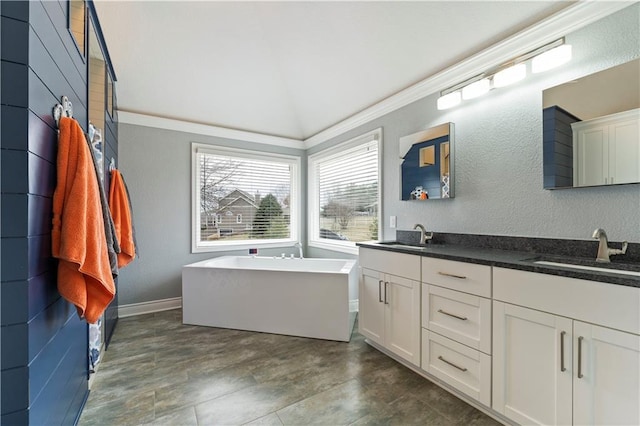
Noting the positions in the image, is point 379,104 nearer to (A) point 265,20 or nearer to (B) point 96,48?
(A) point 265,20

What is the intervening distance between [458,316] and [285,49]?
9.68 ft

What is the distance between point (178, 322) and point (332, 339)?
175 centimetres

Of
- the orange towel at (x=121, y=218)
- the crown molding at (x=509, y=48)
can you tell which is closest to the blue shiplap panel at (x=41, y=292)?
the orange towel at (x=121, y=218)

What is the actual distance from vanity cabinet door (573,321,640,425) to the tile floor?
0.54 m

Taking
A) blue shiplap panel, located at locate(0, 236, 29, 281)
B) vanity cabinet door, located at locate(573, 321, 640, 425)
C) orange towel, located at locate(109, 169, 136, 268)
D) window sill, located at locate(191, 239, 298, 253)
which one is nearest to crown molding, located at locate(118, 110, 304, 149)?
orange towel, located at locate(109, 169, 136, 268)

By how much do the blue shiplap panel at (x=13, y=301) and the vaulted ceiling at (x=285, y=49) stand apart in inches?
103

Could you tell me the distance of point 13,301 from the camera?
956mm

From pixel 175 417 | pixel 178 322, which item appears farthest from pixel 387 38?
pixel 178 322

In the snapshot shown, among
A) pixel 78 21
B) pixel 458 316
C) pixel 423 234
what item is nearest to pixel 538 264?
pixel 458 316

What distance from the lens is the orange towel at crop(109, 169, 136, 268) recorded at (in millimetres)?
2393

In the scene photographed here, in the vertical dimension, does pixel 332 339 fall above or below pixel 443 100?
below

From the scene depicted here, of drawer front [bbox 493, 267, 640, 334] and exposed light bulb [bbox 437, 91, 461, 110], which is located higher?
exposed light bulb [bbox 437, 91, 461, 110]

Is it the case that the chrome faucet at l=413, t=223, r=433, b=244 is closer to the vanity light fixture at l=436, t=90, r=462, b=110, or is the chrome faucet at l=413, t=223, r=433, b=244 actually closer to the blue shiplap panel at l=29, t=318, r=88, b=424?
the vanity light fixture at l=436, t=90, r=462, b=110

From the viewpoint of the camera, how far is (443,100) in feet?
7.76
